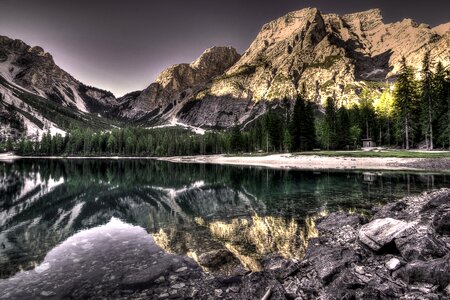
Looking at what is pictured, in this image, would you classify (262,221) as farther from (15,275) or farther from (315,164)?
(315,164)

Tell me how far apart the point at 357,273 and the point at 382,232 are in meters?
2.78

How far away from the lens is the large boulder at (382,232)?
10383 millimetres

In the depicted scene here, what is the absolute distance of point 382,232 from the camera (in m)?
11.1

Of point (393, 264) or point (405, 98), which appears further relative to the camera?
point (405, 98)

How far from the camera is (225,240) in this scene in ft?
54.2

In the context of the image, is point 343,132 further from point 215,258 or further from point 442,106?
point 215,258

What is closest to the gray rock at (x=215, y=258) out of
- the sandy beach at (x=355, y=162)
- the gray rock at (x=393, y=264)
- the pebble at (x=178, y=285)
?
the pebble at (x=178, y=285)

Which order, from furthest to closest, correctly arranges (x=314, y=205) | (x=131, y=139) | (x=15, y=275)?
(x=131, y=139)
(x=314, y=205)
(x=15, y=275)

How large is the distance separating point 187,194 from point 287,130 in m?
69.9

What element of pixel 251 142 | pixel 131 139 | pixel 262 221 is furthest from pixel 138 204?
pixel 131 139

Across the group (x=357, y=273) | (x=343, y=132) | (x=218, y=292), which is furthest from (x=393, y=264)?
(x=343, y=132)

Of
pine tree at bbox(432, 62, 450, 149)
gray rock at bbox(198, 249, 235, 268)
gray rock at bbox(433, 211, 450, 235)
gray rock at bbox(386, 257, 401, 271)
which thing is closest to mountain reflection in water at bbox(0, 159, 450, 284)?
gray rock at bbox(198, 249, 235, 268)

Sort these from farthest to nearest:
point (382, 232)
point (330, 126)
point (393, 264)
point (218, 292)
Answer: point (330, 126)
point (382, 232)
point (218, 292)
point (393, 264)

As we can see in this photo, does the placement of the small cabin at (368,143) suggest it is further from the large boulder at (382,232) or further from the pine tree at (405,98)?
the large boulder at (382,232)
